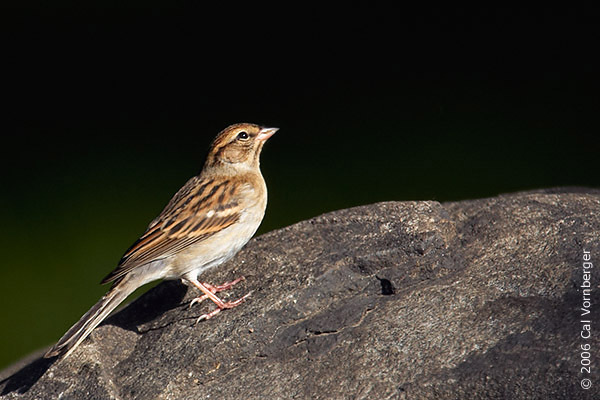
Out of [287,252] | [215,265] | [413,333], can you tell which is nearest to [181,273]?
[215,265]

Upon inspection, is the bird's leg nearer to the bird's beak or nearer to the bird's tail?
the bird's tail

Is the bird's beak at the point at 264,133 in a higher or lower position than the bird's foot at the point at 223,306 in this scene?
higher

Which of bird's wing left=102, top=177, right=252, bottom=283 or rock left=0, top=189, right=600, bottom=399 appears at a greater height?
bird's wing left=102, top=177, right=252, bottom=283

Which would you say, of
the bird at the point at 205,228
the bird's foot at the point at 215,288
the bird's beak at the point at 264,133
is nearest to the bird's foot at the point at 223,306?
the bird at the point at 205,228

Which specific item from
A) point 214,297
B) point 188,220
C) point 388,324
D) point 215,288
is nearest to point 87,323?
point 214,297

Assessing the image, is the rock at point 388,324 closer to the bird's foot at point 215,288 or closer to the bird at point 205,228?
the bird's foot at point 215,288

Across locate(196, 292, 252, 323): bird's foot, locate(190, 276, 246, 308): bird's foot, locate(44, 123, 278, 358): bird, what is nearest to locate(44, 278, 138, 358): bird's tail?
locate(44, 123, 278, 358): bird

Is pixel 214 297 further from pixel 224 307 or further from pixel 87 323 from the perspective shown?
pixel 87 323

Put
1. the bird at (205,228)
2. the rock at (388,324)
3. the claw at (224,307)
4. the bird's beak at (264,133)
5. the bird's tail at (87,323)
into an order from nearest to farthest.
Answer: the rock at (388,324) → the bird's tail at (87,323) → the claw at (224,307) → the bird at (205,228) → the bird's beak at (264,133)

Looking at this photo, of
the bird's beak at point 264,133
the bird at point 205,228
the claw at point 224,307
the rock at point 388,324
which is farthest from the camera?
the bird's beak at point 264,133
